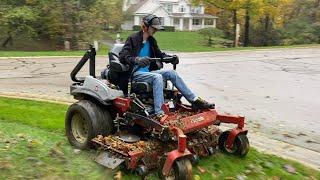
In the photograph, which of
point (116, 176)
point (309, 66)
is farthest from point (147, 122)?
point (309, 66)

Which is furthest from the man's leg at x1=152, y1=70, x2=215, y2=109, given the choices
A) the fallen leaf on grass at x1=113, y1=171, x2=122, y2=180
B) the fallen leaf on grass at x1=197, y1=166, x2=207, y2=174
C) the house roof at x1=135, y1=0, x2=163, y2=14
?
the house roof at x1=135, y1=0, x2=163, y2=14

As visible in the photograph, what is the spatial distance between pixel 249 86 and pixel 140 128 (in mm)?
8415

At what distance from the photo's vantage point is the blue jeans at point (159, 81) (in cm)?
631

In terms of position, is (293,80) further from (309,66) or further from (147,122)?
(147,122)

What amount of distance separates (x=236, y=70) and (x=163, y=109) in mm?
12615

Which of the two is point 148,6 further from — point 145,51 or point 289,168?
Answer: point 289,168

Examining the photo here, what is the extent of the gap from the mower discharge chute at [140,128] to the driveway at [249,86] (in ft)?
6.95

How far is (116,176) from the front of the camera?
5.75 metres

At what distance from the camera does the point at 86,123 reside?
6.65 meters

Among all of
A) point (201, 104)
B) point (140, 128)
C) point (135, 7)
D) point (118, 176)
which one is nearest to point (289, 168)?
point (201, 104)

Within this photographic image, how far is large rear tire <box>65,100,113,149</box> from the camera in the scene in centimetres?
648

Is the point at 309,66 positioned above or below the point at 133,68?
below

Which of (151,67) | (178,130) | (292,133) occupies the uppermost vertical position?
(151,67)

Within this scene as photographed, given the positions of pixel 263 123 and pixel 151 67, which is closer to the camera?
pixel 151 67
